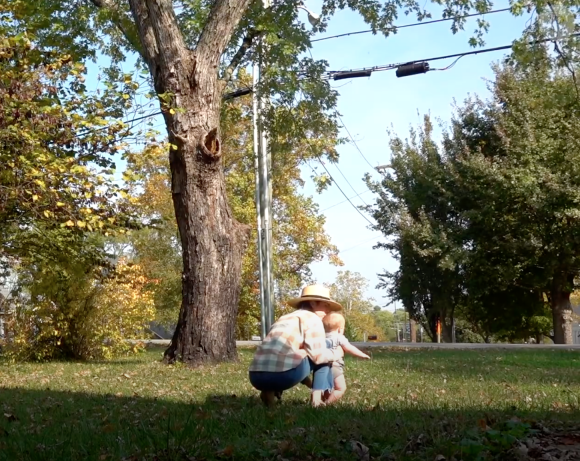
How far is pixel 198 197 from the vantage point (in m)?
15.1

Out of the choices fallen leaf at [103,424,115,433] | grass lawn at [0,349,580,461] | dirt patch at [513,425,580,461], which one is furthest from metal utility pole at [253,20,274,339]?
dirt patch at [513,425,580,461]

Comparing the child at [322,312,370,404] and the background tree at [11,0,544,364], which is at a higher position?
the background tree at [11,0,544,364]

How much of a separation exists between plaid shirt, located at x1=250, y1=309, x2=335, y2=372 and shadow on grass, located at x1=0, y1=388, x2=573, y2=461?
428 millimetres

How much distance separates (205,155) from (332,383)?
750 centimetres

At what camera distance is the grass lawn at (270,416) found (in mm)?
5359

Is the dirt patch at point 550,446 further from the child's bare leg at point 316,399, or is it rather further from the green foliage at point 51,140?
the green foliage at point 51,140

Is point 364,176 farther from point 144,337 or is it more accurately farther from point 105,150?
point 105,150

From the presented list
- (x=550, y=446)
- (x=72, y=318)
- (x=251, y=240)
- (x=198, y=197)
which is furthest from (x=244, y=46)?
(x=251, y=240)

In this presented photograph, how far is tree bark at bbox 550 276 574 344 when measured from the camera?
3525 centimetres

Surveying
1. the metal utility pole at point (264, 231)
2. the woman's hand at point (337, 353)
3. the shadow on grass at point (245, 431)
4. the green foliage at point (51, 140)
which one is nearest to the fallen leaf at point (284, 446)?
the shadow on grass at point (245, 431)

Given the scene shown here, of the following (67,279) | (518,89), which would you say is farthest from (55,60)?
(518,89)

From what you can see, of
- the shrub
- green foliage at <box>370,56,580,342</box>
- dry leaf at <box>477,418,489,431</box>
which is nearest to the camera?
dry leaf at <box>477,418,489,431</box>

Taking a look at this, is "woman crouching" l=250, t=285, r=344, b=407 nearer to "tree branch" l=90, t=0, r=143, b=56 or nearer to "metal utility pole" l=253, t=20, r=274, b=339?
"tree branch" l=90, t=0, r=143, b=56

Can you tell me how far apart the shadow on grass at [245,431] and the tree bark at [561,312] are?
28.8 meters
